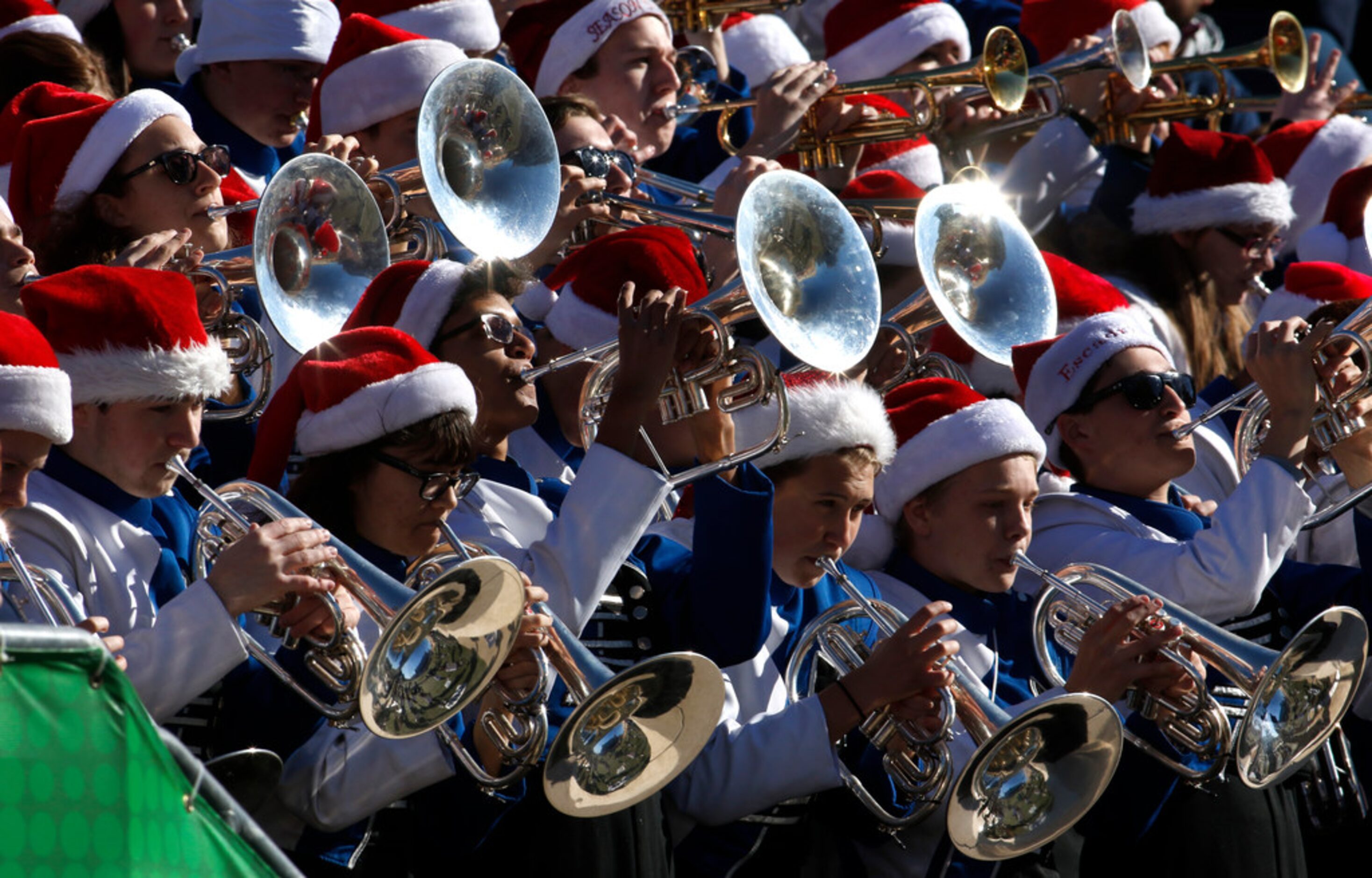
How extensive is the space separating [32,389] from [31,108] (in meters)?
2.29

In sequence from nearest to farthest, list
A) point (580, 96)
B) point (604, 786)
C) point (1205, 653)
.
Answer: point (604, 786) < point (1205, 653) < point (580, 96)

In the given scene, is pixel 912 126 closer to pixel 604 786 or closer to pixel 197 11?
pixel 197 11

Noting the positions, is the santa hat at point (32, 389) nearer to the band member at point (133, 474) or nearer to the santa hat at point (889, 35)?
the band member at point (133, 474)

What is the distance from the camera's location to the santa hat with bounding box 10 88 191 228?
5203mm

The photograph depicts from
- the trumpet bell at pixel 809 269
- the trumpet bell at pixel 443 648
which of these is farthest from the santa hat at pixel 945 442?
the trumpet bell at pixel 443 648

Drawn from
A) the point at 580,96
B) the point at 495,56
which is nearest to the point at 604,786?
the point at 580,96

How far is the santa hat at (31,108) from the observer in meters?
5.62

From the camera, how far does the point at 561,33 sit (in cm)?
691

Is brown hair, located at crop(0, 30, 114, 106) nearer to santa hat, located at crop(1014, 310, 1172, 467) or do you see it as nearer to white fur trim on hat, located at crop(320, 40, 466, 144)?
white fur trim on hat, located at crop(320, 40, 466, 144)

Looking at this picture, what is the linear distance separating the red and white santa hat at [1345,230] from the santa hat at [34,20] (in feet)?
14.4

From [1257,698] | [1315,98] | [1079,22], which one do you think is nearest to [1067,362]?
[1257,698]

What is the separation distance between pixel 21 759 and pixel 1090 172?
6284mm

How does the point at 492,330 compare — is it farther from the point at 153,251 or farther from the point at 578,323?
the point at 153,251

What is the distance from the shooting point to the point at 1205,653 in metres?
4.61
